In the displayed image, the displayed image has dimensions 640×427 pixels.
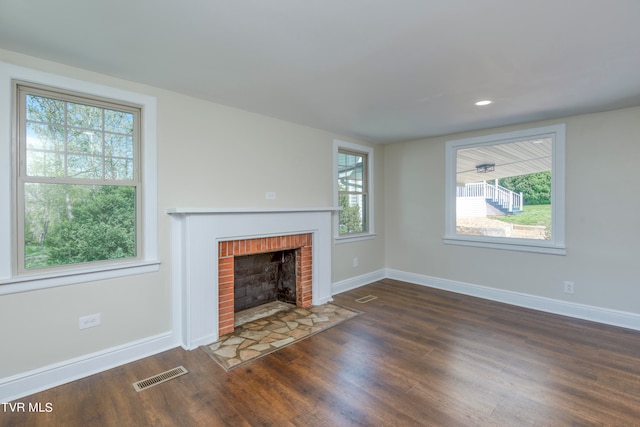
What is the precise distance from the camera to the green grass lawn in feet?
12.4

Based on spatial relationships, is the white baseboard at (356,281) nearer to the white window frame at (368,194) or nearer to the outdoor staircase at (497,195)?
the white window frame at (368,194)

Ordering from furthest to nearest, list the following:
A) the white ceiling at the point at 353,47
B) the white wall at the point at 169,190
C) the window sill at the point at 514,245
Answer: the window sill at the point at 514,245 < the white wall at the point at 169,190 < the white ceiling at the point at 353,47

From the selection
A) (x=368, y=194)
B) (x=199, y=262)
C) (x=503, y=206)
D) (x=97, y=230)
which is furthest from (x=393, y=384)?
(x=368, y=194)

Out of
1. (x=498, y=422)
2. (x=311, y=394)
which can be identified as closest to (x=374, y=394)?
(x=311, y=394)

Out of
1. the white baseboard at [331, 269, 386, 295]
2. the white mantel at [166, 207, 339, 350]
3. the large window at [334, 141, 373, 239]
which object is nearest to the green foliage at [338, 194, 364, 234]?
the large window at [334, 141, 373, 239]

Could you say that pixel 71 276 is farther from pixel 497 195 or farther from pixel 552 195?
pixel 552 195

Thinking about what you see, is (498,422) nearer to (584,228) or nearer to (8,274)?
(584,228)

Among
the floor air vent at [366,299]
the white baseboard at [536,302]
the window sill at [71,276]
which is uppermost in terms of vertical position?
the window sill at [71,276]

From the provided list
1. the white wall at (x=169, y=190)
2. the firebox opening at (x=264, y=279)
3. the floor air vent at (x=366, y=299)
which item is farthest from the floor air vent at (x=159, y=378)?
the floor air vent at (x=366, y=299)

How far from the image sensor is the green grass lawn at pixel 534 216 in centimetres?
379

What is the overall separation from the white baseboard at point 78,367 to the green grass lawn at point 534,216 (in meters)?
4.30

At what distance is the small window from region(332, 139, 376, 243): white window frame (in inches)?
100

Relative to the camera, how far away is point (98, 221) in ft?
8.20

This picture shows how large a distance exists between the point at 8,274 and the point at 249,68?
7.36ft
